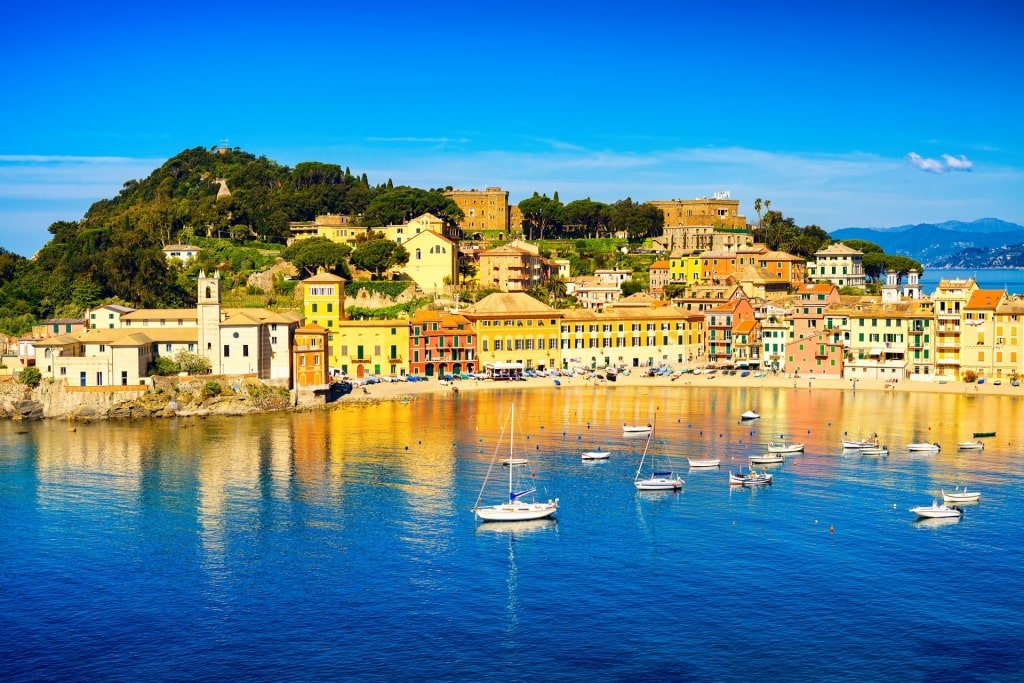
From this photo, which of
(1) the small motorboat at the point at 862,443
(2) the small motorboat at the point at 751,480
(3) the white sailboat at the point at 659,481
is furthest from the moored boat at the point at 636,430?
(2) the small motorboat at the point at 751,480

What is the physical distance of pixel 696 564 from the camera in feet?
132

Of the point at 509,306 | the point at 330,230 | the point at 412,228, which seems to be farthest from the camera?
the point at 330,230

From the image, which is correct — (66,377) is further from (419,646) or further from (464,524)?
(419,646)

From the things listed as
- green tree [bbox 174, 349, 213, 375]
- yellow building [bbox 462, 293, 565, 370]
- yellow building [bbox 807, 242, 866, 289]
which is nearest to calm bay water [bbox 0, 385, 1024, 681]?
green tree [bbox 174, 349, 213, 375]

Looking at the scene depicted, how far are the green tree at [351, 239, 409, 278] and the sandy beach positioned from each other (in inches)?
825

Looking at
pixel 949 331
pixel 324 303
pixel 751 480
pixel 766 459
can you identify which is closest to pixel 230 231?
pixel 324 303

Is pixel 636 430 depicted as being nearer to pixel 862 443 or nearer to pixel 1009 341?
pixel 862 443

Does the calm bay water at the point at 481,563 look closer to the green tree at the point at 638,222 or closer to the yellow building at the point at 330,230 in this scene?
the yellow building at the point at 330,230

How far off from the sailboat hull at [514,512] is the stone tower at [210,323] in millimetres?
32561

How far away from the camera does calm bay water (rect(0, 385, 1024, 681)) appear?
32.2 m

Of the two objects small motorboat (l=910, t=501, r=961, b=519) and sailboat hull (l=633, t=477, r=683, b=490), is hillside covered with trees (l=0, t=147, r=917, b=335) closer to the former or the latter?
sailboat hull (l=633, t=477, r=683, b=490)

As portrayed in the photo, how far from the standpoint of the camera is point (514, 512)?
46.2 meters

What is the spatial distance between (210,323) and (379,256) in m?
31.9

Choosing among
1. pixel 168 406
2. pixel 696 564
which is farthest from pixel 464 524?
pixel 168 406
